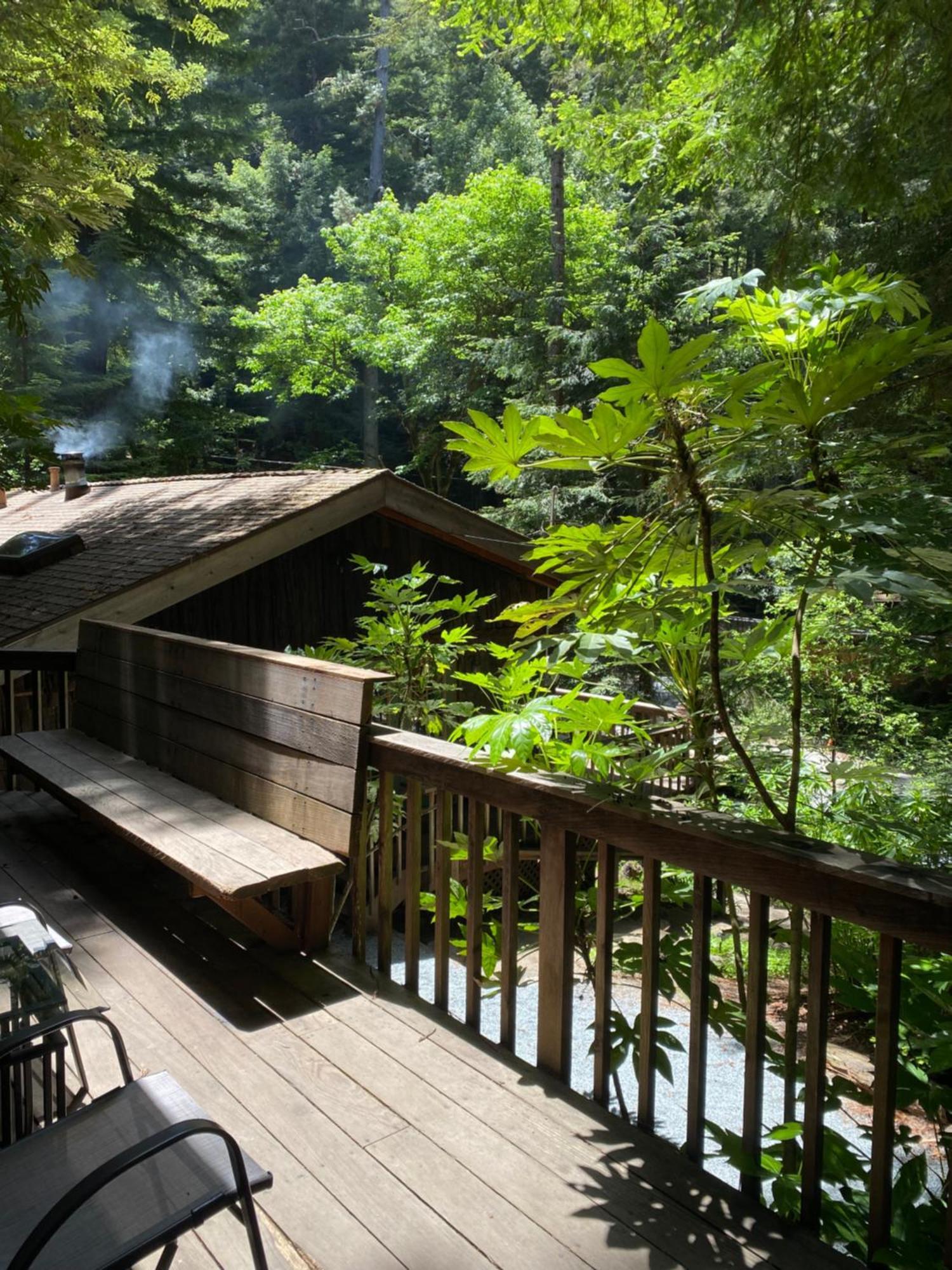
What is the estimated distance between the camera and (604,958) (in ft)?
7.27

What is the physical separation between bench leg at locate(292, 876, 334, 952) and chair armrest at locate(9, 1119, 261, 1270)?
159 cm

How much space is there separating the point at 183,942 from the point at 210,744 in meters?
0.76

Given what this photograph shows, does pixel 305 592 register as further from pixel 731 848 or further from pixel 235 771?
pixel 731 848

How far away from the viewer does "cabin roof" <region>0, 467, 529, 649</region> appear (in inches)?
266

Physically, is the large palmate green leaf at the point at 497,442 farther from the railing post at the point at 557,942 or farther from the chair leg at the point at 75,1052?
the chair leg at the point at 75,1052

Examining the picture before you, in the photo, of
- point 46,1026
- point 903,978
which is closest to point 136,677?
point 46,1026

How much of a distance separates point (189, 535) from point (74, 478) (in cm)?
509

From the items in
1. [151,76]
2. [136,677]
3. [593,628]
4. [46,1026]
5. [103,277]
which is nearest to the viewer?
[46,1026]

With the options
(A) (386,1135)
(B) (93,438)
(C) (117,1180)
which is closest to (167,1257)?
(C) (117,1180)

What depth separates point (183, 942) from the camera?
127 inches

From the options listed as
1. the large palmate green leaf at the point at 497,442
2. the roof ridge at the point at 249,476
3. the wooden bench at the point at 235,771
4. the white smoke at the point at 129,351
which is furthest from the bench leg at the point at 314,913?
the white smoke at the point at 129,351

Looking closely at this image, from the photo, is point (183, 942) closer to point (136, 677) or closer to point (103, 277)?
point (136, 677)

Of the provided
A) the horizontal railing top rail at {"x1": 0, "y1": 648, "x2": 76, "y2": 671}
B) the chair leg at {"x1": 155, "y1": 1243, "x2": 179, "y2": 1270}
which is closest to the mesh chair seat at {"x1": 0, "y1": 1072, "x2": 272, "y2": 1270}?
the chair leg at {"x1": 155, "y1": 1243, "x2": 179, "y2": 1270}

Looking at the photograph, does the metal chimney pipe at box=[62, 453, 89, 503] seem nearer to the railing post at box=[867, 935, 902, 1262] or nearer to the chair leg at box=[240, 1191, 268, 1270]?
the chair leg at box=[240, 1191, 268, 1270]
